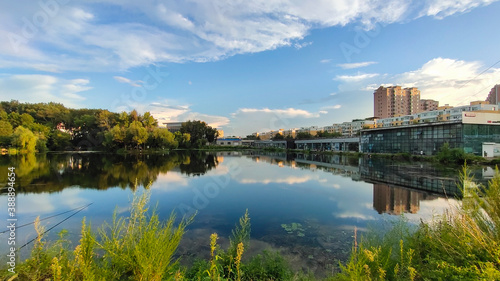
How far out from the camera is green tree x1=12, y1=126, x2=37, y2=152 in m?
39.0

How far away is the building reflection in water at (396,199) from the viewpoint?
384 inches

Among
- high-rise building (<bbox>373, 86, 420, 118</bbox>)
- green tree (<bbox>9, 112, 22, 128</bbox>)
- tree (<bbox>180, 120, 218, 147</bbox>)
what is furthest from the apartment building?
green tree (<bbox>9, 112, 22, 128</bbox>)

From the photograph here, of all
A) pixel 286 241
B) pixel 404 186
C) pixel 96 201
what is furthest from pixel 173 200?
pixel 404 186

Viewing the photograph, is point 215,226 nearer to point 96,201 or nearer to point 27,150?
point 96,201

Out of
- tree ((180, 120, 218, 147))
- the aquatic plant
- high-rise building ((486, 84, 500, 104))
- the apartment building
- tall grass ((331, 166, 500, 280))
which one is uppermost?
high-rise building ((486, 84, 500, 104))

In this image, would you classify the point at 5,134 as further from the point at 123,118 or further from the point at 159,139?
the point at 159,139

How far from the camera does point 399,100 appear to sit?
99938 mm

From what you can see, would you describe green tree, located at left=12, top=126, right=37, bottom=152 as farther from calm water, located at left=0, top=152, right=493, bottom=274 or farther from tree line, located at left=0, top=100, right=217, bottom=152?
calm water, located at left=0, top=152, right=493, bottom=274

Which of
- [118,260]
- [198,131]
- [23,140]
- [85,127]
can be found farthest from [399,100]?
[23,140]

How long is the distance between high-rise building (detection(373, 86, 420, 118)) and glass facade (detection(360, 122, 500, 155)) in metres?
65.7

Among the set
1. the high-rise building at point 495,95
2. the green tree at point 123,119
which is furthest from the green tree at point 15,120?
the high-rise building at point 495,95

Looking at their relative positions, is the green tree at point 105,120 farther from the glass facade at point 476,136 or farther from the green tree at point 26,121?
the glass facade at point 476,136

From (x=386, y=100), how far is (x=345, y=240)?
375ft

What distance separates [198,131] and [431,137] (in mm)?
71578
